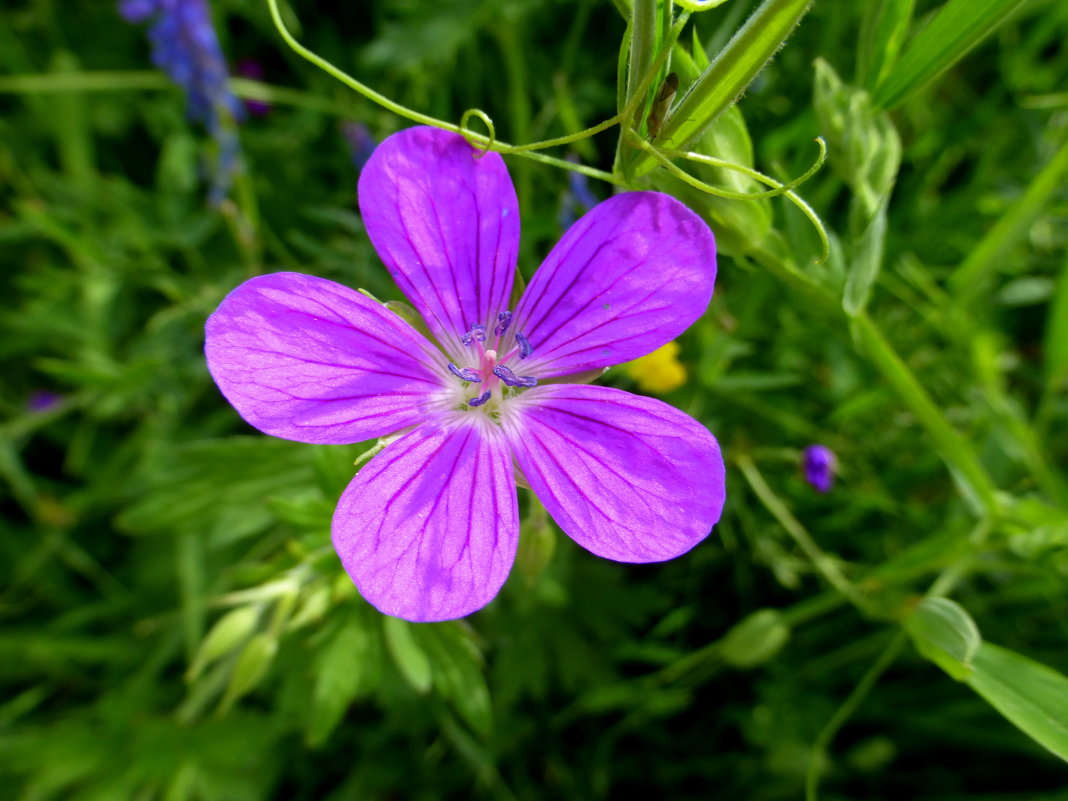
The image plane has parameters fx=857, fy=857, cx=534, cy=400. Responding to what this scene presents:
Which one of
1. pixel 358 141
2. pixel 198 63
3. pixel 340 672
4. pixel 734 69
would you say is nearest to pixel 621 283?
pixel 734 69

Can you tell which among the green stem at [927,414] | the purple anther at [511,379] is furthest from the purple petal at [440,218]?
the green stem at [927,414]

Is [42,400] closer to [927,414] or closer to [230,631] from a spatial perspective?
[230,631]

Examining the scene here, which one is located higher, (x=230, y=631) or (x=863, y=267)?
(x=863, y=267)

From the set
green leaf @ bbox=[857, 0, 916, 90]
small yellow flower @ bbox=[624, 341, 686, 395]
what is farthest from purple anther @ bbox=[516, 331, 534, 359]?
green leaf @ bbox=[857, 0, 916, 90]

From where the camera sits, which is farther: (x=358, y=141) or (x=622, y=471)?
(x=358, y=141)

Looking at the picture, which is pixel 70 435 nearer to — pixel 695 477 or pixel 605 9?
pixel 605 9

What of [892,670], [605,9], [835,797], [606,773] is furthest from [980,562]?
[605,9]

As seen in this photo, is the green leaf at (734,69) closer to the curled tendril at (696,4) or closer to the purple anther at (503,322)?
the curled tendril at (696,4)
